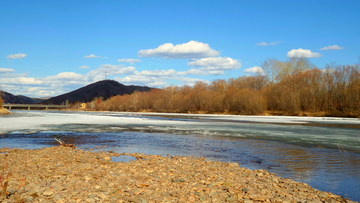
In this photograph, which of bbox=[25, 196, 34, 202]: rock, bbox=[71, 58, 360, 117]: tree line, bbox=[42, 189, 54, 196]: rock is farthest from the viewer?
bbox=[71, 58, 360, 117]: tree line

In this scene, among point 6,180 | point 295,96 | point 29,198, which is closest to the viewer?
point 29,198

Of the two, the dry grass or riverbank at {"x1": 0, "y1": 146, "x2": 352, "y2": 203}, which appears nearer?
the dry grass

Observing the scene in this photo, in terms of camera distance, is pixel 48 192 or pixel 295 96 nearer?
pixel 48 192

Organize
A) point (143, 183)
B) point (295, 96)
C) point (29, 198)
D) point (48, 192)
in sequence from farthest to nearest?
point (295, 96), point (143, 183), point (48, 192), point (29, 198)

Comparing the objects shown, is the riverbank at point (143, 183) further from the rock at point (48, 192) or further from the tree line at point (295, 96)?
the tree line at point (295, 96)

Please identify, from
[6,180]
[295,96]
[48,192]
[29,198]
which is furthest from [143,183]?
[295,96]

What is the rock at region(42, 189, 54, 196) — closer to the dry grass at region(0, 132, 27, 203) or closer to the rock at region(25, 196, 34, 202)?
the rock at region(25, 196, 34, 202)

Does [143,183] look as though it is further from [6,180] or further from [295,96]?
[295,96]

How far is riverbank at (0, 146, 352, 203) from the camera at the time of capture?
5.02 meters

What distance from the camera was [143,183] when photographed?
579cm

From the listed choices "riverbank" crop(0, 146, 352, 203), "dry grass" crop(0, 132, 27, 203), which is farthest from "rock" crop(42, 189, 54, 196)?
"dry grass" crop(0, 132, 27, 203)

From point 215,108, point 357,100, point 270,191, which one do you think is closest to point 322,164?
point 270,191

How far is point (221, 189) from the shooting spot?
5.57 metres

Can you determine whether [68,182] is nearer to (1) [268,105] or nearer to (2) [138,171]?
(2) [138,171]
